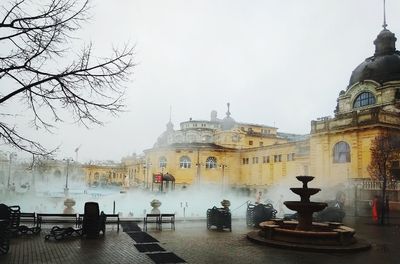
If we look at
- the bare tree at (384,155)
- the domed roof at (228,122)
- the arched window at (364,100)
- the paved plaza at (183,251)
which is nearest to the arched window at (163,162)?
the domed roof at (228,122)

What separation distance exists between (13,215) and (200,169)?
50.5m

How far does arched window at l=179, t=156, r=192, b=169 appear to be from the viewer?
63.6 m

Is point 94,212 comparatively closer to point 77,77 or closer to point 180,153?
point 77,77

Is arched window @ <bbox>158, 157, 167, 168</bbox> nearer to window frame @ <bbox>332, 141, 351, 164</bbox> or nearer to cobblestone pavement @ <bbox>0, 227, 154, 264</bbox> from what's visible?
window frame @ <bbox>332, 141, 351, 164</bbox>

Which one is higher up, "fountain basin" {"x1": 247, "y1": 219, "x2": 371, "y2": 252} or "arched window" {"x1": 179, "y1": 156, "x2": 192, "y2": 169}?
"arched window" {"x1": 179, "y1": 156, "x2": 192, "y2": 169}

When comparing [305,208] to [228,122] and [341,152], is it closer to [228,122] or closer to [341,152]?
[341,152]

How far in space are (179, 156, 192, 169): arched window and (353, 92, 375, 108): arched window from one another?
28.2 metres

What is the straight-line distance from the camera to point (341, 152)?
132ft

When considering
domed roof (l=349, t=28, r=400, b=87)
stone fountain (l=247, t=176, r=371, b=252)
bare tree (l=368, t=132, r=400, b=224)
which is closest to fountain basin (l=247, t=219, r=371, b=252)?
stone fountain (l=247, t=176, r=371, b=252)

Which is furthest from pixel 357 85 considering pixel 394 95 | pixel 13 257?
pixel 13 257

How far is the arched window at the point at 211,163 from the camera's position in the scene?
64.3 meters

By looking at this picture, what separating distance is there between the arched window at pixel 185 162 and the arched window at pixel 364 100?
1109 inches

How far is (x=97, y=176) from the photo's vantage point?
125m

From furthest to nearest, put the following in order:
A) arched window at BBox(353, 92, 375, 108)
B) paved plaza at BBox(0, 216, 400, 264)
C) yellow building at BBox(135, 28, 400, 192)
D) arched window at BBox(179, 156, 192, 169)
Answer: arched window at BBox(179, 156, 192, 169) → arched window at BBox(353, 92, 375, 108) → yellow building at BBox(135, 28, 400, 192) → paved plaza at BBox(0, 216, 400, 264)
